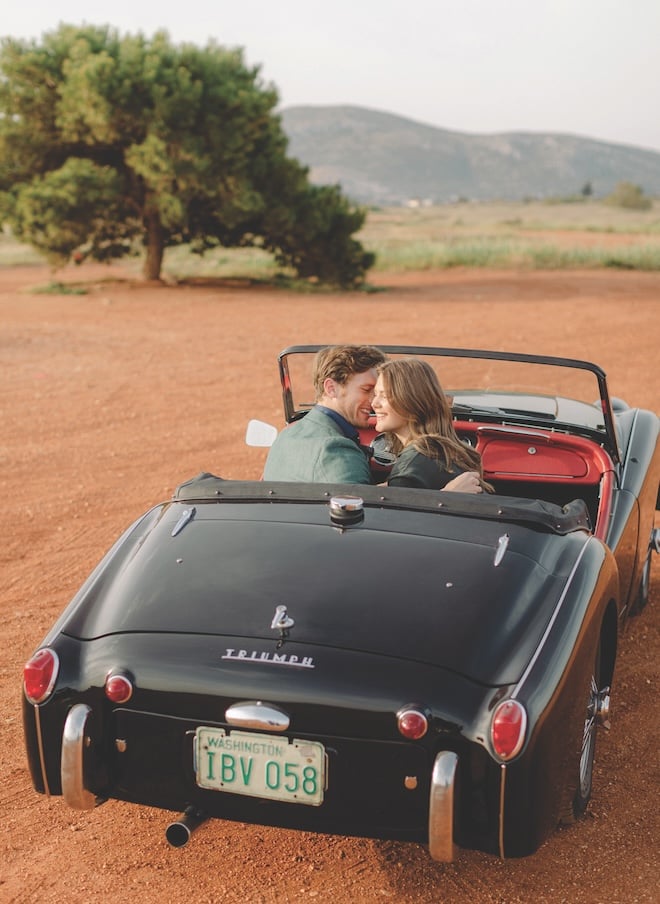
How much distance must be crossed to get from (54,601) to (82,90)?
59.6 feet

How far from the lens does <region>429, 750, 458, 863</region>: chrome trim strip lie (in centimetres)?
274

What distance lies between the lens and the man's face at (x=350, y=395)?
426 cm

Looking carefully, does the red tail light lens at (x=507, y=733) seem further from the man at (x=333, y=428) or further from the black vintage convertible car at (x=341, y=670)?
the man at (x=333, y=428)

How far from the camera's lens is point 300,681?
9.40 ft

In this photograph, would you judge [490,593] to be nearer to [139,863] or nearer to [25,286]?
[139,863]

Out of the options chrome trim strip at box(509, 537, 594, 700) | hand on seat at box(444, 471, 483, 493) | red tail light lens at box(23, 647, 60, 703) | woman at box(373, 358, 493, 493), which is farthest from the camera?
woman at box(373, 358, 493, 493)

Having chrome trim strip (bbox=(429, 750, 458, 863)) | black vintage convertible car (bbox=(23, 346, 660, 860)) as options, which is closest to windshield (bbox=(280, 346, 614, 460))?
black vintage convertible car (bbox=(23, 346, 660, 860))

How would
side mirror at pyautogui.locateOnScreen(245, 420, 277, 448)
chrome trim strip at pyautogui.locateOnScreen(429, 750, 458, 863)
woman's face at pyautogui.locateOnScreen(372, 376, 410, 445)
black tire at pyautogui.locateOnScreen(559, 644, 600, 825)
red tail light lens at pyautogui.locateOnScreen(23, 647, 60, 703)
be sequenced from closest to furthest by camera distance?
1. chrome trim strip at pyautogui.locateOnScreen(429, 750, 458, 863)
2. red tail light lens at pyautogui.locateOnScreen(23, 647, 60, 703)
3. black tire at pyautogui.locateOnScreen(559, 644, 600, 825)
4. woman's face at pyautogui.locateOnScreen(372, 376, 410, 445)
5. side mirror at pyautogui.locateOnScreen(245, 420, 277, 448)

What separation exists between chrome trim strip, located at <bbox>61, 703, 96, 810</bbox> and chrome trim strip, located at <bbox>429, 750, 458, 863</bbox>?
39.6 inches

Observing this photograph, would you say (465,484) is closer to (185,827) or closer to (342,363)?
(342,363)

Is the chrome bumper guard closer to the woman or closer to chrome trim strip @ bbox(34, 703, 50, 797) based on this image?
chrome trim strip @ bbox(34, 703, 50, 797)

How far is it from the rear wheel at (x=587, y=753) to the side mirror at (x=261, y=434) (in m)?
1.78

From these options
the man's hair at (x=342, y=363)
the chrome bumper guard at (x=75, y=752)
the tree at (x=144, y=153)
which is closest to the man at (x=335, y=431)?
the man's hair at (x=342, y=363)

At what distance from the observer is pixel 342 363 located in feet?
14.0
